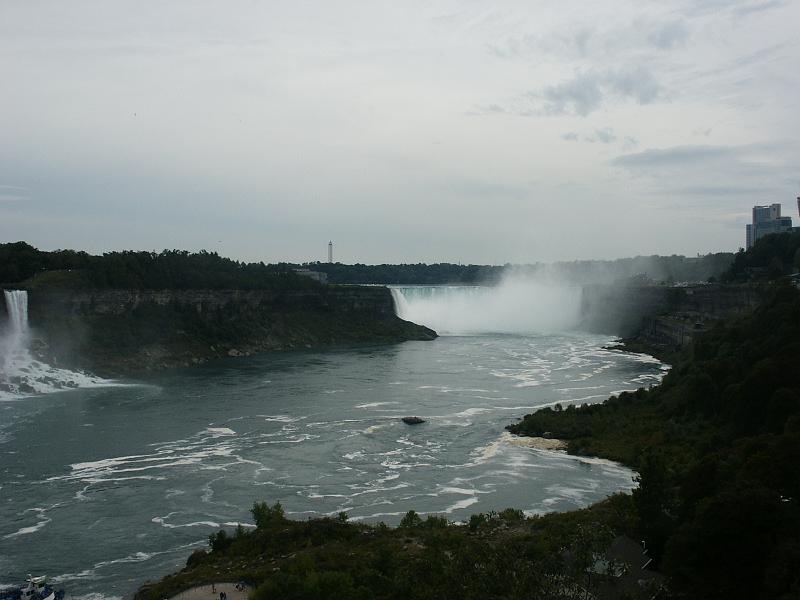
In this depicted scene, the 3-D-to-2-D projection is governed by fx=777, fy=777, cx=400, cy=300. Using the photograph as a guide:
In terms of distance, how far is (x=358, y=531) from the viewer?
15.8 m

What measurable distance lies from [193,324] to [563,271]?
208 ft

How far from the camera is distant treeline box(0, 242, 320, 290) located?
160 ft

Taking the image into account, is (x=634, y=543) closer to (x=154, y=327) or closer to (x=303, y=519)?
(x=303, y=519)

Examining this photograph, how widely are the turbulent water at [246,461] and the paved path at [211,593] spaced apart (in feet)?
5.12

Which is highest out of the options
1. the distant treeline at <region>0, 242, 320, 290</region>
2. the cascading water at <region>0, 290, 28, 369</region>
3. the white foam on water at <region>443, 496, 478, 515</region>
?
the distant treeline at <region>0, 242, 320, 290</region>

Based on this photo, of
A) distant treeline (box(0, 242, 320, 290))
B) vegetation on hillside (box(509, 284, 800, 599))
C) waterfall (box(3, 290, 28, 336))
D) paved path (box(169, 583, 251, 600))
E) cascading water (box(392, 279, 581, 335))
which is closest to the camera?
vegetation on hillside (box(509, 284, 800, 599))

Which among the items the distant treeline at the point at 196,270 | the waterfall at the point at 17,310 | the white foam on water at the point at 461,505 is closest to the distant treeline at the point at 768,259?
the distant treeline at the point at 196,270

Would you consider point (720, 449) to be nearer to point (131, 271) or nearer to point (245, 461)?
point (245, 461)

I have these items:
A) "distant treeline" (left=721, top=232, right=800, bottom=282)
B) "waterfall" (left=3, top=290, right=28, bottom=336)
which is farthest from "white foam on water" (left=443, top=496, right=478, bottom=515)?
"distant treeline" (left=721, top=232, right=800, bottom=282)

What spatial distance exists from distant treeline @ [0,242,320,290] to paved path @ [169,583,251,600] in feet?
127

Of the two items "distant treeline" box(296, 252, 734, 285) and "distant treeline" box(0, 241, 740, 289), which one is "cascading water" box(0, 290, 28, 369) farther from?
"distant treeline" box(296, 252, 734, 285)

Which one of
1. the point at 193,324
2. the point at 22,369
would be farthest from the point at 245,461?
the point at 193,324

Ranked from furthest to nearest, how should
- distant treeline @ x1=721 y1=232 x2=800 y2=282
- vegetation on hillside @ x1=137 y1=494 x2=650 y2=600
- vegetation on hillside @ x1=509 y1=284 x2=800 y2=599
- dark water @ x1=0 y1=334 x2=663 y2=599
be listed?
distant treeline @ x1=721 y1=232 x2=800 y2=282 < dark water @ x1=0 y1=334 x2=663 y2=599 < vegetation on hillside @ x1=509 y1=284 x2=800 y2=599 < vegetation on hillside @ x1=137 y1=494 x2=650 y2=600

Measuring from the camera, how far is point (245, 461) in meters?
23.3
